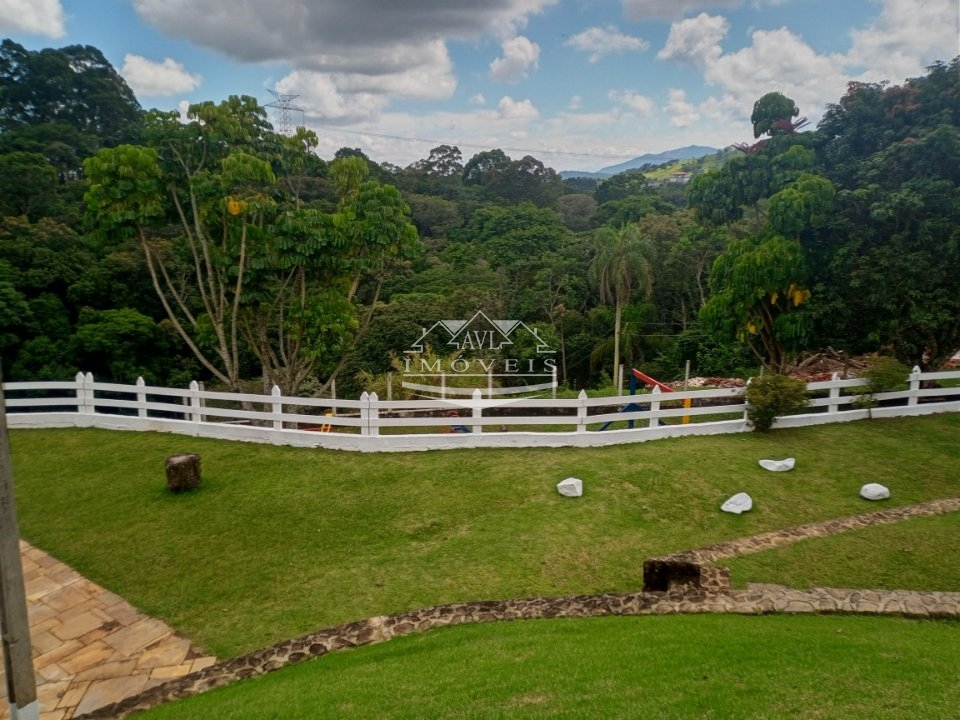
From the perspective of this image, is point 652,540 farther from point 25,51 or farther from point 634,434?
point 25,51

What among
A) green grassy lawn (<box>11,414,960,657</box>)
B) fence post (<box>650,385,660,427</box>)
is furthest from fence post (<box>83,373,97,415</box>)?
fence post (<box>650,385,660,427</box>)

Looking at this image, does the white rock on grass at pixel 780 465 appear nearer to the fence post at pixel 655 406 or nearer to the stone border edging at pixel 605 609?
the fence post at pixel 655 406

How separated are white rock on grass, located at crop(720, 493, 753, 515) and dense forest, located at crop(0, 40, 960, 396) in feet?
22.7

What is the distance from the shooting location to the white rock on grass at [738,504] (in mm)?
7055

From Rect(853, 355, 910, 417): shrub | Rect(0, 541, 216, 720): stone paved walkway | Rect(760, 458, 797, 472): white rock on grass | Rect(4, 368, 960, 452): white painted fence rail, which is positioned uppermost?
Rect(853, 355, 910, 417): shrub

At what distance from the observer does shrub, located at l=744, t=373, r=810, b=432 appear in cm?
910

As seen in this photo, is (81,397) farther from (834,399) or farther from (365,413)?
(834,399)

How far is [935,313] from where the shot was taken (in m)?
11.2

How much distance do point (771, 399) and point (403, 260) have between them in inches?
413

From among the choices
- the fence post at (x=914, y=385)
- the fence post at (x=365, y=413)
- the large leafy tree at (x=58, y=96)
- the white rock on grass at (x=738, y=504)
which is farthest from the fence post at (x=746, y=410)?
the large leafy tree at (x=58, y=96)

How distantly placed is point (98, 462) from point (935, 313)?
1462cm

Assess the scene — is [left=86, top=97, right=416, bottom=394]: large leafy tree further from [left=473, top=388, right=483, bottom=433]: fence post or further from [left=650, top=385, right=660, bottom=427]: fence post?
[left=650, top=385, right=660, bottom=427]: fence post

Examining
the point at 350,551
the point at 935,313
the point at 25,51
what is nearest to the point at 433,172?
the point at 25,51

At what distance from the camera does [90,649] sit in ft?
16.6
